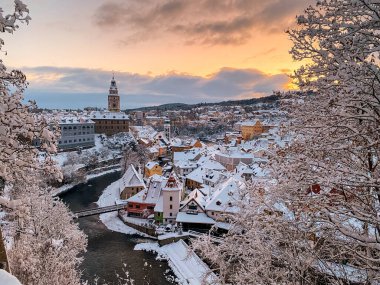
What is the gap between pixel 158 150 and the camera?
78.1 metres

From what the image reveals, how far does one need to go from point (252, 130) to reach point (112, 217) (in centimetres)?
Answer: 7102

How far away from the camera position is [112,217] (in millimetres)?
35500

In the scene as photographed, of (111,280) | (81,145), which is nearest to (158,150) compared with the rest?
(81,145)

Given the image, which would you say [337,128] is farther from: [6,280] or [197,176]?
[197,176]

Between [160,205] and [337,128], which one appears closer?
[337,128]

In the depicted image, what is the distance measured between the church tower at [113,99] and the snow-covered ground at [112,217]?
59.8 meters

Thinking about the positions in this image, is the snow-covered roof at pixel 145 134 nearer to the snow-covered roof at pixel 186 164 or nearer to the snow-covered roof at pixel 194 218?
the snow-covered roof at pixel 186 164

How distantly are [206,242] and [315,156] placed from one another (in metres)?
3.94

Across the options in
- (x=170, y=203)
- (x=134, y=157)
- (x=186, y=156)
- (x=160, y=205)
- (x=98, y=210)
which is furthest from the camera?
(x=186, y=156)

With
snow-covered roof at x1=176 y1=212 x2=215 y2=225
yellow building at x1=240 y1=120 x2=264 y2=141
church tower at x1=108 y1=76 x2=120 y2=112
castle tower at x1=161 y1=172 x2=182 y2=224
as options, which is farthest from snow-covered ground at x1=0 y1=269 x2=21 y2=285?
church tower at x1=108 y1=76 x2=120 y2=112

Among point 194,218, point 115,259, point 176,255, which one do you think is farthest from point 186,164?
point 115,259

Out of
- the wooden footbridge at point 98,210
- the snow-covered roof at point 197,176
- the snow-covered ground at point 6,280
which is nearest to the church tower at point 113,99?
the snow-covered roof at point 197,176

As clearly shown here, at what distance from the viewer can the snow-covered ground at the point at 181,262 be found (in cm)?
2195

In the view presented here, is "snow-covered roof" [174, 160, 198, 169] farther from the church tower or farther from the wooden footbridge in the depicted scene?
the church tower
